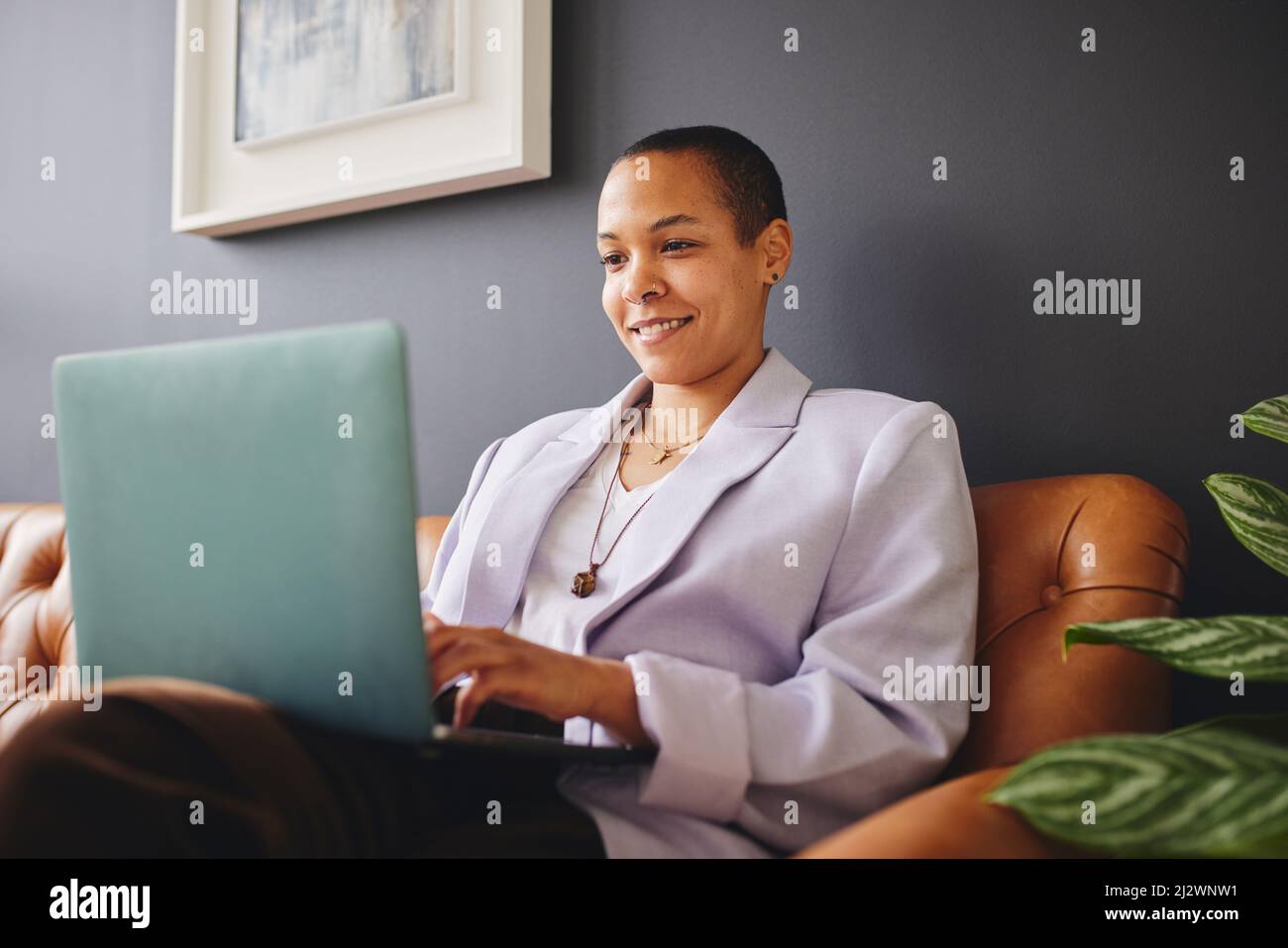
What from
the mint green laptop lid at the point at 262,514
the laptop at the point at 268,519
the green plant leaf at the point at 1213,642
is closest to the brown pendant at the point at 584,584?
the laptop at the point at 268,519

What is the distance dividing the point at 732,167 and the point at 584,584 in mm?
562

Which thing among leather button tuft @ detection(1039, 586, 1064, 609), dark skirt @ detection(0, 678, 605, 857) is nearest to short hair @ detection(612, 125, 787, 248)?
leather button tuft @ detection(1039, 586, 1064, 609)

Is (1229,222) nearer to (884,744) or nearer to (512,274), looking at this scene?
(884,744)

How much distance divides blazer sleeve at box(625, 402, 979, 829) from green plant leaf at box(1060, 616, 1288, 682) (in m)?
0.26

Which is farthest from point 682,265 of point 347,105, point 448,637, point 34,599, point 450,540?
point 34,599

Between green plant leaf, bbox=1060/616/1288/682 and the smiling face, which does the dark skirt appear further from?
the smiling face

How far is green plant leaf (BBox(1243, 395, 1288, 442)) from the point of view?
2.79ft

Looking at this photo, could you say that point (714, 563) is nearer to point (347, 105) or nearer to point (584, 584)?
point (584, 584)

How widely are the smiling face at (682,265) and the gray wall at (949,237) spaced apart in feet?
0.81

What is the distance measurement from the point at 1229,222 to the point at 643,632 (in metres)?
0.87

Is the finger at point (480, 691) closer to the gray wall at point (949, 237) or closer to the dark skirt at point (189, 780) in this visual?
the dark skirt at point (189, 780)
